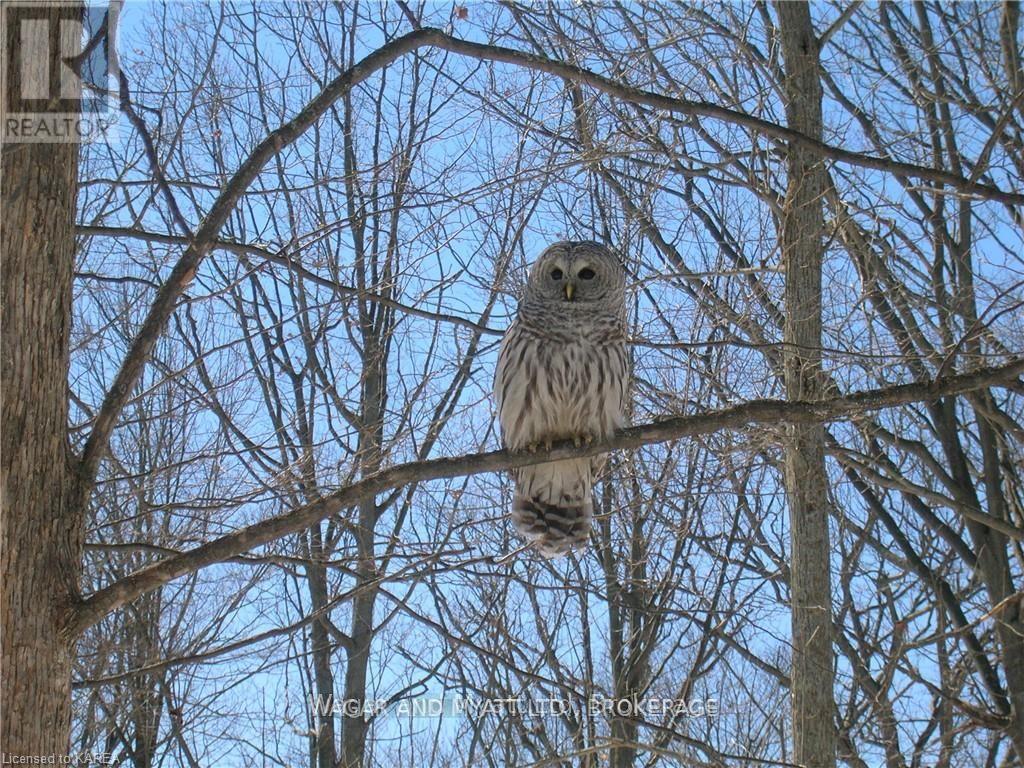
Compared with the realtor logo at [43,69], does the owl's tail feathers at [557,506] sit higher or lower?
lower

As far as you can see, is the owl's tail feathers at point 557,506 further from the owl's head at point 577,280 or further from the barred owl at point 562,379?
the owl's head at point 577,280

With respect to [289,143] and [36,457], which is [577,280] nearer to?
[289,143]

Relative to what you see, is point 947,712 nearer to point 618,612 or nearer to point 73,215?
point 618,612

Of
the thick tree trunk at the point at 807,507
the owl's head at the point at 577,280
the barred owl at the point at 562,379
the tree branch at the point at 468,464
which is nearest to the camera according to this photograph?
the tree branch at the point at 468,464

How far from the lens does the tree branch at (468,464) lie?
12.0ft

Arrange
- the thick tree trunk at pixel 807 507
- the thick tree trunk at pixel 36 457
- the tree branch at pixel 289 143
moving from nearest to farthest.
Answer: the thick tree trunk at pixel 36 457, the tree branch at pixel 289 143, the thick tree trunk at pixel 807 507

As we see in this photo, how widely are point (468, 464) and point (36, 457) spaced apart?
4.93 ft

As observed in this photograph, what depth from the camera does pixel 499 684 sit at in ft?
32.2

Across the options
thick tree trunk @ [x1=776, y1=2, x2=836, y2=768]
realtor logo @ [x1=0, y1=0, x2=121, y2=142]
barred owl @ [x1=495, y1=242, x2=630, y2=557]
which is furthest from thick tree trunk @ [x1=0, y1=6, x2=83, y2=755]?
thick tree trunk @ [x1=776, y1=2, x2=836, y2=768]

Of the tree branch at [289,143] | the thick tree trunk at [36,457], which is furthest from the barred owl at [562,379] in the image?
the thick tree trunk at [36,457]

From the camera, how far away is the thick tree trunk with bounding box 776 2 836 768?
7203 mm

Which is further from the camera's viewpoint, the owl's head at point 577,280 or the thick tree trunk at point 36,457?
the owl's head at point 577,280

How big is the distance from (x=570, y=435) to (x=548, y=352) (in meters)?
0.49

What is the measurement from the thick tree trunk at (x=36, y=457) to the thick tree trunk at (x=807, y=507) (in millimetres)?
4627
